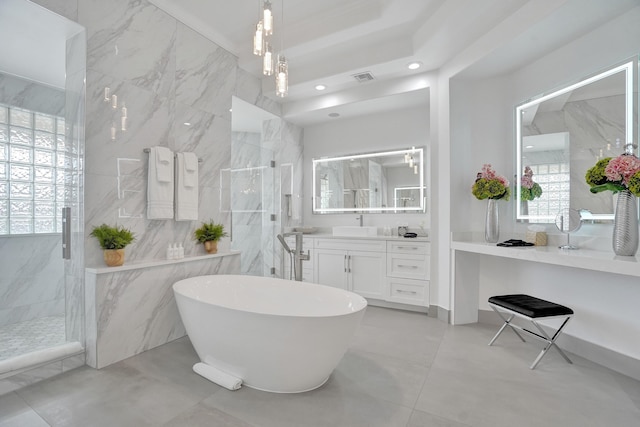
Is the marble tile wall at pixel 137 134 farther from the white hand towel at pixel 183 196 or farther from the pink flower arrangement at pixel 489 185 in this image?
the pink flower arrangement at pixel 489 185

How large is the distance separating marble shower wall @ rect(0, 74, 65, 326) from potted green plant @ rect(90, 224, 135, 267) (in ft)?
5.59

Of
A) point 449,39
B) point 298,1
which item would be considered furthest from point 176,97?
point 449,39

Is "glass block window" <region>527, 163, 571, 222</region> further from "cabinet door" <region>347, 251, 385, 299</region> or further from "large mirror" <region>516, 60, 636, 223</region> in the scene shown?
"cabinet door" <region>347, 251, 385, 299</region>

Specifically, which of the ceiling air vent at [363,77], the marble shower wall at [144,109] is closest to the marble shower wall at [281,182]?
the marble shower wall at [144,109]

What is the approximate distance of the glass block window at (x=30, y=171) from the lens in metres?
3.29

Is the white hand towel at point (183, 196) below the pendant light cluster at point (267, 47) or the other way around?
below

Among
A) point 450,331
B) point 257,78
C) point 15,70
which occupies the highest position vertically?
point 257,78

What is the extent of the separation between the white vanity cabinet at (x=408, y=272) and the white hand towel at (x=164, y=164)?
2416 mm

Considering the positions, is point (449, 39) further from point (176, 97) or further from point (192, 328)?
point (192, 328)

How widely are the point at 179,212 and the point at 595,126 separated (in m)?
3.48

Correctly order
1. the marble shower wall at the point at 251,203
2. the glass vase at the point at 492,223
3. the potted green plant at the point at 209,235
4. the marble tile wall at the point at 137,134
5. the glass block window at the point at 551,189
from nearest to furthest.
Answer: the marble tile wall at the point at 137,134, the glass block window at the point at 551,189, the glass vase at the point at 492,223, the potted green plant at the point at 209,235, the marble shower wall at the point at 251,203

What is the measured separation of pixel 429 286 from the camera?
3535mm

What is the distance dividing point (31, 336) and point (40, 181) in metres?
1.67

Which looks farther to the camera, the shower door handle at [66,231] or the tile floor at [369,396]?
the shower door handle at [66,231]
